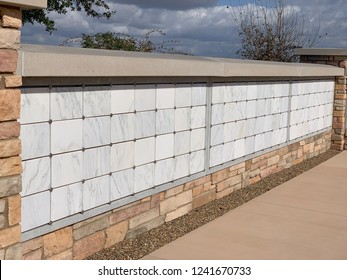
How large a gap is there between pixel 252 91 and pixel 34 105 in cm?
533

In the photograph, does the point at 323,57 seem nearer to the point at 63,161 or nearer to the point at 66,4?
the point at 66,4

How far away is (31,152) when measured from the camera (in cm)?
518

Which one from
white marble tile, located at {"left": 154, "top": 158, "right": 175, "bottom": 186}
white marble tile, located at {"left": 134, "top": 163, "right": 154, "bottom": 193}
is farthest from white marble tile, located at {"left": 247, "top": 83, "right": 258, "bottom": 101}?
white marble tile, located at {"left": 134, "top": 163, "right": 154, "bottom": 193}

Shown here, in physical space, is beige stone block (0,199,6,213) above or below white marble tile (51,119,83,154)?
below

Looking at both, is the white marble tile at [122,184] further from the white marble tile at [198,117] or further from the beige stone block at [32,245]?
the white marble tile at [198,117]

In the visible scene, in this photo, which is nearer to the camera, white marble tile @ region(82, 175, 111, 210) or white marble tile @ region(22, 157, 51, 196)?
white marble tile @ region(22, 157, 51, 196)

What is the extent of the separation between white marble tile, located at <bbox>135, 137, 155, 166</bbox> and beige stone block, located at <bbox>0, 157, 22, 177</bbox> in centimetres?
212

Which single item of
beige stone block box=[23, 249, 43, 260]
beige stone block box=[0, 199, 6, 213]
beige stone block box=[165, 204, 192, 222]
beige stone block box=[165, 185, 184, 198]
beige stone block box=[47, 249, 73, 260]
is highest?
beige stone block box=[0, 199, 6, 213]

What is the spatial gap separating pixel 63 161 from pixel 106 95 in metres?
0.94

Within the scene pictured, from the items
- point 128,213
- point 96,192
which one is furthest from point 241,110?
point 96,192

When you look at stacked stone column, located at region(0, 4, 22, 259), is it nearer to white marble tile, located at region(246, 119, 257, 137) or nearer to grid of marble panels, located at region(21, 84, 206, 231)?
grid of marble panels, located at region(21, 84, 206, 231)

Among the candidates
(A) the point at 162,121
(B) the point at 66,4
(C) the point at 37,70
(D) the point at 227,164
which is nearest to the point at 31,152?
(C) the point at 37,70

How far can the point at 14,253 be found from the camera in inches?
190

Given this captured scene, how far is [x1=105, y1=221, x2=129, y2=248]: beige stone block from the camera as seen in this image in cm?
621
